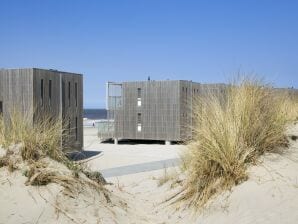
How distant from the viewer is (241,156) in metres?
6.42

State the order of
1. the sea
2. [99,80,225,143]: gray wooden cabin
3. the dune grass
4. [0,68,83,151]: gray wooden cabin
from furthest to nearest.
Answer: the sea, [99,80,225,143]: gray wooden cabin, [0,68,83,151]: gray wooden cabin, the dune grass

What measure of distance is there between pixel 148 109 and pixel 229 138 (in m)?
17.5

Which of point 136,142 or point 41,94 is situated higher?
point 41,94

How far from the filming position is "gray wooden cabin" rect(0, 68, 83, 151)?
14583mm

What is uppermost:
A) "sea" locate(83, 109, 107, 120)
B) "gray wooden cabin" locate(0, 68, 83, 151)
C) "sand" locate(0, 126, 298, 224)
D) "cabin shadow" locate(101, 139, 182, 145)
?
"gray wooden cabin" locate(0, 68, 83, 151)

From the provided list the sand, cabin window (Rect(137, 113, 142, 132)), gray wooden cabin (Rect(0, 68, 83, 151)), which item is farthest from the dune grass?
Result: cabin window (Rect(137, 113, 142, 132))

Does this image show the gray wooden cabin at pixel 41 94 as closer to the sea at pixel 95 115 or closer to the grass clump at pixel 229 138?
the grass clump at pixel 229 138

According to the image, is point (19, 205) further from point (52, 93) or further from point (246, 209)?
point (52, 93)

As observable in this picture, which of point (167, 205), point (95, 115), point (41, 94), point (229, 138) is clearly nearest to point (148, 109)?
point (41, 94)

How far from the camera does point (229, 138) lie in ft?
20.8

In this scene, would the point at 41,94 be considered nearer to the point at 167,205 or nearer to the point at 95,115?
the point at 167,205

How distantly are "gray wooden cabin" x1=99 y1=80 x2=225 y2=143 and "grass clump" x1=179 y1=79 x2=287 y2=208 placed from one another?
15313 millimetres

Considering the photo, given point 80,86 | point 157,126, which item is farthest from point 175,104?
point 80,86

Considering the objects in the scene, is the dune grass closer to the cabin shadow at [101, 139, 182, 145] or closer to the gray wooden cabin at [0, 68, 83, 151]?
the gray wooden cabin at [0, 68, 83, 151]
